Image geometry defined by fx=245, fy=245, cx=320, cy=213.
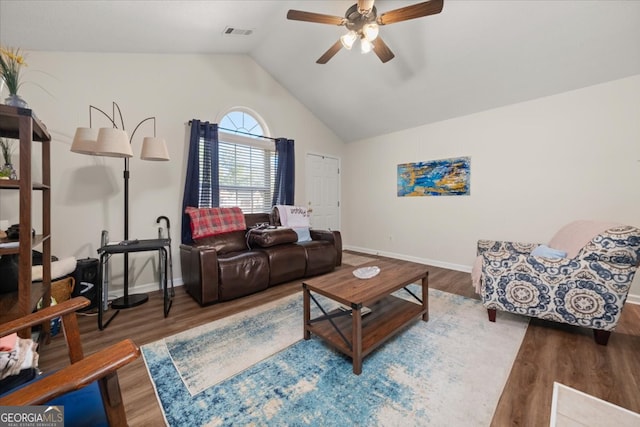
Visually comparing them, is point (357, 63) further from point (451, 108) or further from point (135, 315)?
point (135, 315)

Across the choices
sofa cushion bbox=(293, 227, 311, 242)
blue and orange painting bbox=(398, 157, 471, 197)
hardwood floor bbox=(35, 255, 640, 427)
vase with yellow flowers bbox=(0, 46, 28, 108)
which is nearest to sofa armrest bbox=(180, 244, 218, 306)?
hardwood floor bbox=(35, 255, 640, 427)

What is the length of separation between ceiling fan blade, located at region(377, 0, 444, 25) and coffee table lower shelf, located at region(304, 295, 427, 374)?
230cm

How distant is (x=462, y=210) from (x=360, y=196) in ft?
6.47

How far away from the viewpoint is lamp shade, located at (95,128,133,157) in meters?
2.06

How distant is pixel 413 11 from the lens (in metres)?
1.94

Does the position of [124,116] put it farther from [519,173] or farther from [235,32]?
[519,173]

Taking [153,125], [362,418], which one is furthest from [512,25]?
[153,125]

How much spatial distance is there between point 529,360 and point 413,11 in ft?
8.76

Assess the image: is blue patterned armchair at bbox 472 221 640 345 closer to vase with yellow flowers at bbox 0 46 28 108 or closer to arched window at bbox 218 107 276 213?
arched window at bbox 218 107 276 213

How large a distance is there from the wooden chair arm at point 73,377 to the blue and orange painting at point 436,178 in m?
4.13

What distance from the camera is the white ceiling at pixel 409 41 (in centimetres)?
214

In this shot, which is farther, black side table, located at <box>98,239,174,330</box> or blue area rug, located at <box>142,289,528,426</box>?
black side table, located at <box>98,239,174,330</box>

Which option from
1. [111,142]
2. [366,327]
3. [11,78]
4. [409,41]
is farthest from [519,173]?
[11,78]

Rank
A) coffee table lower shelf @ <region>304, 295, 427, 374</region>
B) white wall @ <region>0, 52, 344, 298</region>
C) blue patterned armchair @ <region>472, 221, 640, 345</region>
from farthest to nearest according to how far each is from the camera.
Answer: white wall @ <region>0, 52, 344, 298</region> → blue patterned armchair @ <region>472, 221, 640, 345</region> → coffee table lower shelf @ <region>304, 295, 427, 374</region>
